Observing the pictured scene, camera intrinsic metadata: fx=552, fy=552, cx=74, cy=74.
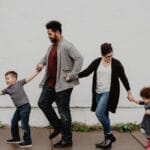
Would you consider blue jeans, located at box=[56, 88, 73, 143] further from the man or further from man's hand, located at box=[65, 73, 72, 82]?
man's hand, located at box=[65, 73, 72, 82]

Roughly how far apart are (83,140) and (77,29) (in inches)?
78.5

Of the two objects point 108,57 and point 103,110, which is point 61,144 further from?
point 108,57

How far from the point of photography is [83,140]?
8852 millimetres

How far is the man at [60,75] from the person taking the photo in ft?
26.5

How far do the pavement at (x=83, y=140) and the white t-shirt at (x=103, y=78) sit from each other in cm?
90

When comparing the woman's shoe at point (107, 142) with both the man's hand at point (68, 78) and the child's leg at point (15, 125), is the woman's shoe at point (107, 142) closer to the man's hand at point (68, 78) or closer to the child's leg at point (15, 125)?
the man's hand at point (68, 78)

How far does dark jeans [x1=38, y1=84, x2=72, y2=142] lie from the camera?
8.20 meters

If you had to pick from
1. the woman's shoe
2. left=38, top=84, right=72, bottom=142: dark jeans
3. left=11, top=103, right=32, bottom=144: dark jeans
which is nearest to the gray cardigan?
left=38, top=84, right=72, bottom=142: dark jeans

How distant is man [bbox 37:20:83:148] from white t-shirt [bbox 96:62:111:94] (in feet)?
1.06

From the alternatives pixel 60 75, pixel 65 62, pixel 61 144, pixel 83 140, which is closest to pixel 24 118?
pixel 61 144

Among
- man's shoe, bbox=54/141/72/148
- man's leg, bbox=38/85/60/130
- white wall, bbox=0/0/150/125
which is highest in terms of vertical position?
white wall, bbox=0/0/150/125

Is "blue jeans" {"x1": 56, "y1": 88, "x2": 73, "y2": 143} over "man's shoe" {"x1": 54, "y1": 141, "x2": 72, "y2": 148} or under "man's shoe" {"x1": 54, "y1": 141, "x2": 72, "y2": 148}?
over

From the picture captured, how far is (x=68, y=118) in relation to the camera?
8.23m

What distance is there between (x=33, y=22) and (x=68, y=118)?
7.09 feet
